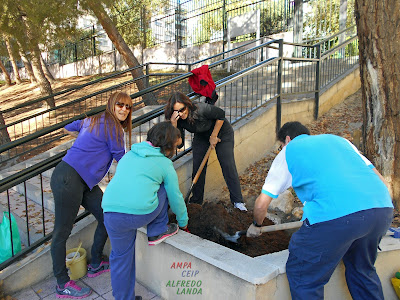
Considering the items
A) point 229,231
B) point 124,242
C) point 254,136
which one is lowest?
point 229,231

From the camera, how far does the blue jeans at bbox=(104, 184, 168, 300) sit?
2342mm

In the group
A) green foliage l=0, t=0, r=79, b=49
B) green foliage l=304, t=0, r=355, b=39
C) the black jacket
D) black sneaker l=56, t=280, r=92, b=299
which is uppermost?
green foliage l=304, t=0, r=355, b=39

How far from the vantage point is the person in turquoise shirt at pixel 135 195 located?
233 cm

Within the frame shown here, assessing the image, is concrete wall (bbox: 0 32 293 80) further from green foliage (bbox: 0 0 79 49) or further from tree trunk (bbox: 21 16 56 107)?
tree trunk (bbox: 21 16 56 107)

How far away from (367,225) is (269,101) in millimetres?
3787

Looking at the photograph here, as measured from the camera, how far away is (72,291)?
2.81 meters

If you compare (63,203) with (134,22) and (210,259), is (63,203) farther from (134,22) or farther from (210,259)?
(134,22)

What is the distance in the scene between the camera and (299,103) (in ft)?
20.1

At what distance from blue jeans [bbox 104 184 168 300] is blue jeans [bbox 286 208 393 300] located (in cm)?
105

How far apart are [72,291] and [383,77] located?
3.80 meters

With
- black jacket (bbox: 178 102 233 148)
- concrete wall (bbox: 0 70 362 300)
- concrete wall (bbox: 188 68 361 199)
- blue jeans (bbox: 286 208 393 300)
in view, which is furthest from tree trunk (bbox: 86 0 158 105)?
blue jeans (bbox: 286 208 393 300)

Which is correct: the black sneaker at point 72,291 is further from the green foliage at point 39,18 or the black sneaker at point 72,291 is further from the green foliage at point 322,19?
the green foliage at point 322,19

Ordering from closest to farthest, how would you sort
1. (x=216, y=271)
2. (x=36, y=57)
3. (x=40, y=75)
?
(x=216, y=271)
(x=36, y=57)
(x=40, y=75)

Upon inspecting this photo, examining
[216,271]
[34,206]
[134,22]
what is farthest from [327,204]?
[134,22]
